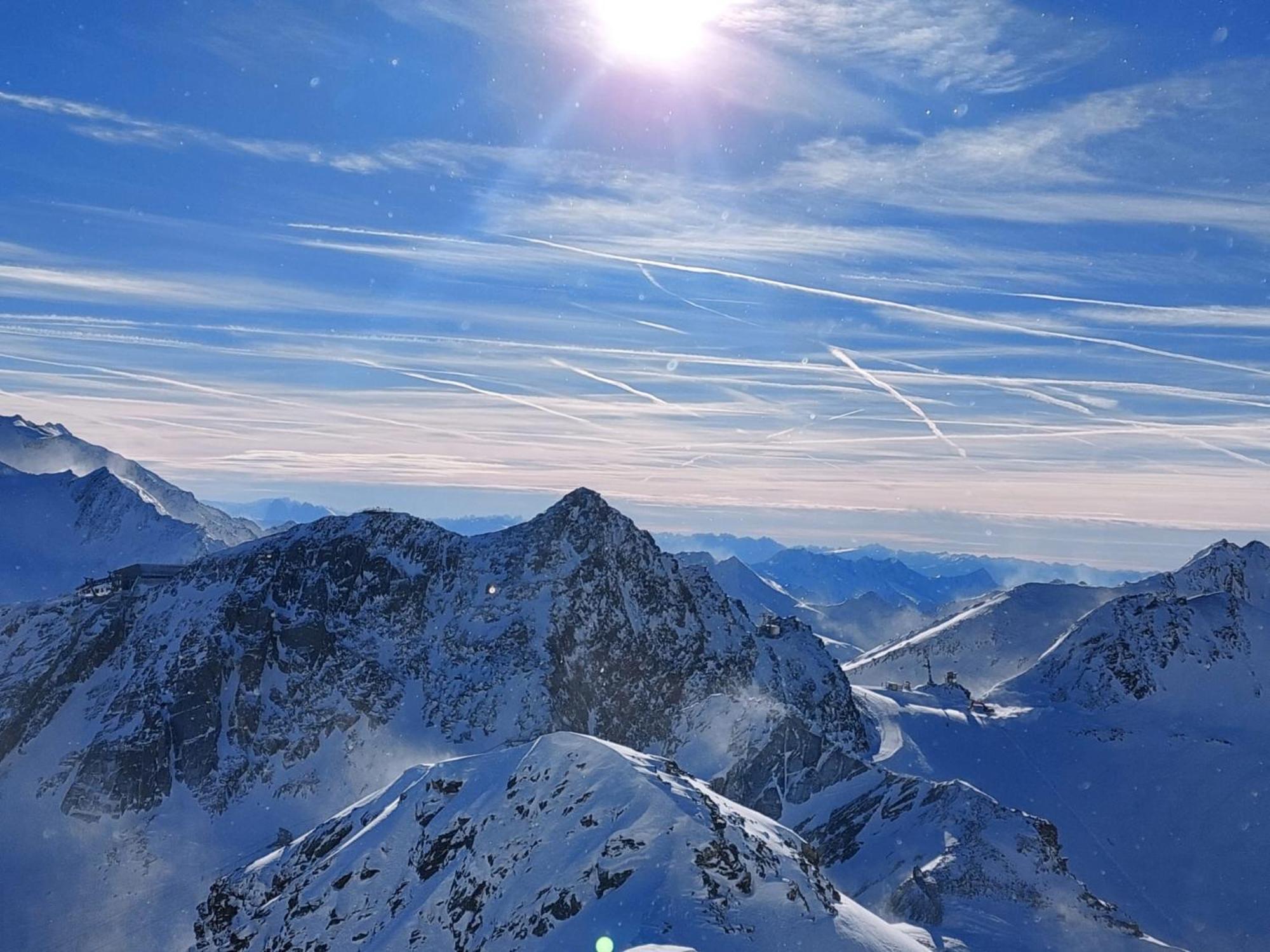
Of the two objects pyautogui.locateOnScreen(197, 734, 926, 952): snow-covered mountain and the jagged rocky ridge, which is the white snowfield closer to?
pyautogui.locateOnScreen(197, 734, 926, 952): snow-covered mountain

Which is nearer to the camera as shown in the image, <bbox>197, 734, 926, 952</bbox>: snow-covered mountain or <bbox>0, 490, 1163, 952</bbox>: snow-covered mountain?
<bbox>197, 734, 926, 952</bbox>: snow-covered mountain

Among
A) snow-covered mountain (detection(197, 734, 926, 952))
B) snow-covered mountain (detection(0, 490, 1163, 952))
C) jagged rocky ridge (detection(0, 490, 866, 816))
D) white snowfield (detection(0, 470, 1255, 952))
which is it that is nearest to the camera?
snow-covered mountain (detection(197, 734, 926, 952))

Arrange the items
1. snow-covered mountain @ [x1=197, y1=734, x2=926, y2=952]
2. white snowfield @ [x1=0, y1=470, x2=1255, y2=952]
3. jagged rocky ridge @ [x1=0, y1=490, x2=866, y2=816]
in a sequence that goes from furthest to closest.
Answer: jagged rocky ridge @ [x1=0, y1=490, x2=866, y2=816] < white snowfield @ [x1=0, y1=470, x2=1255, y2=952] < snow-covered mountain @ [x1=197, y1=734, x2=926, y2=952]

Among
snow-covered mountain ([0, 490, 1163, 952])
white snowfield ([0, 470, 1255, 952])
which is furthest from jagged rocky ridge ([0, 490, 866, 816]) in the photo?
white snowfield ([0, 470, 1255, 952])

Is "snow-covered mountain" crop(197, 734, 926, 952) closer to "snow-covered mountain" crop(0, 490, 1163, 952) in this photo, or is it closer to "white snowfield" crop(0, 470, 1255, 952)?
"white snowfield" crop(0, 470, 1255, 952)

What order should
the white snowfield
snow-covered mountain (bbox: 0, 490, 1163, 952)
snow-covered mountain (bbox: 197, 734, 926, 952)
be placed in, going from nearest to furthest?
snow-covered mountain (bbox: 197, 734, 926, 952)
the white snowfield
snow-covered mountain (bbox: 0, 490, 1163, 952)

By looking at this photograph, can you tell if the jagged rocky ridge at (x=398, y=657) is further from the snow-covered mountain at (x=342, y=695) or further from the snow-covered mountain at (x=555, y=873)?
the snow-covered mountain at (x=555, y=873)

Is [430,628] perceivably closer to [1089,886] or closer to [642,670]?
[642,670]

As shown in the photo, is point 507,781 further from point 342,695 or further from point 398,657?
point 398,657

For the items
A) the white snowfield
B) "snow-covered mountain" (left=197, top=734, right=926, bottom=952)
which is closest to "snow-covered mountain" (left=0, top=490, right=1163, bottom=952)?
the white snowfield
